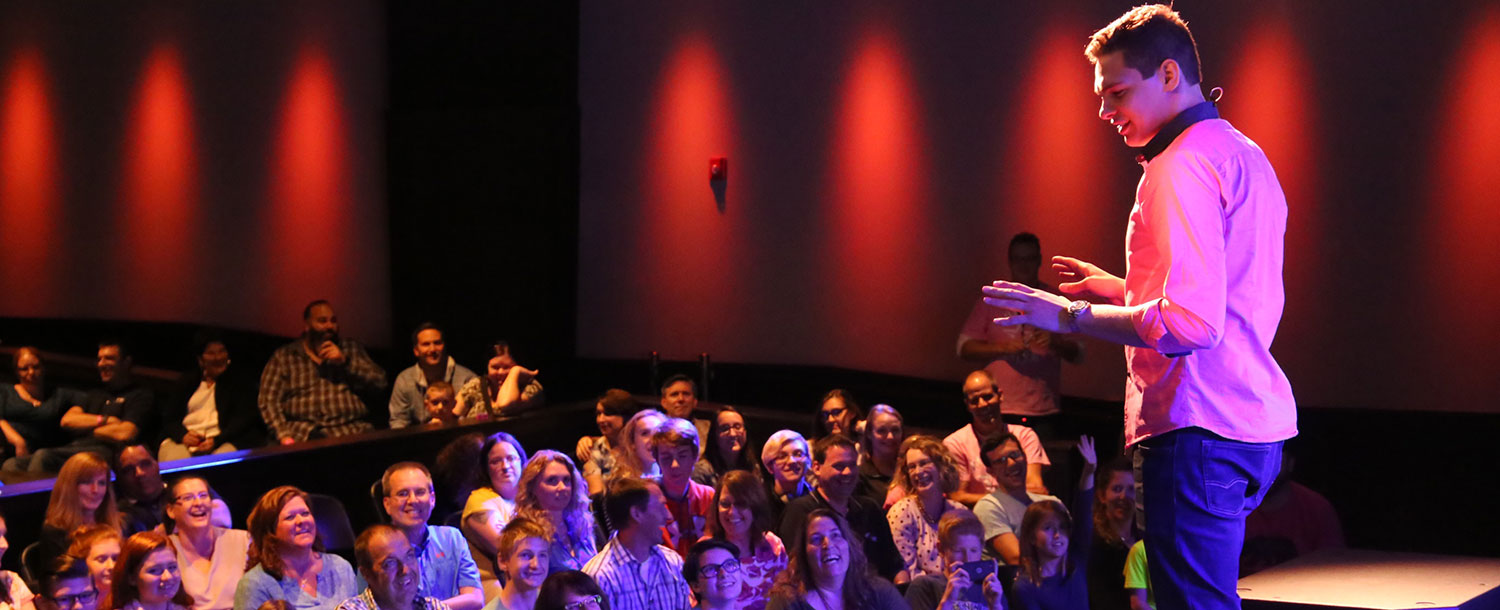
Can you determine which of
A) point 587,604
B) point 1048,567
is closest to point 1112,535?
point 1048,567

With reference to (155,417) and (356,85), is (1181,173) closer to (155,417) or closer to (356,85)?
(155,417)

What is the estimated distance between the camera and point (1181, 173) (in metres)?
1.82

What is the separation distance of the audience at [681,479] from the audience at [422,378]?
2025mm

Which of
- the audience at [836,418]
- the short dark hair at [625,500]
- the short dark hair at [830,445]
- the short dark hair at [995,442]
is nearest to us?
the short dark hair at [625,500]

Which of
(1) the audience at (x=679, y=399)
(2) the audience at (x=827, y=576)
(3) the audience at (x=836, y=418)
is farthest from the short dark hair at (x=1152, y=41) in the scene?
(1) the audience at (x=679, y=399)

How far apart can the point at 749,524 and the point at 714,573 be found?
0.49 metres

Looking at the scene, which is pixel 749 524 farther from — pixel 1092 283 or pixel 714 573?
pixel 1092 283

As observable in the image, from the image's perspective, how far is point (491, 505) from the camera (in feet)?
14.7

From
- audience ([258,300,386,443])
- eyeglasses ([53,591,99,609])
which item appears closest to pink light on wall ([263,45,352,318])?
audience ([258,300,386,443])

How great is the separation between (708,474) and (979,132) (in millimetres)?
2175

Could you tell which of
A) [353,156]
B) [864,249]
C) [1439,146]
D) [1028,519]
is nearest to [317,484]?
[1028,519]

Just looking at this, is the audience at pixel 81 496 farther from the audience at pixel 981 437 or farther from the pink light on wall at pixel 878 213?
the pink light on wall at pixel 878 213

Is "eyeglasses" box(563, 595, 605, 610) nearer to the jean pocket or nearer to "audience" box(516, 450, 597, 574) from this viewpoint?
"audience" box(516, 450, 597, 574)

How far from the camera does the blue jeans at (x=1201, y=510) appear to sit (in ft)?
6.02
